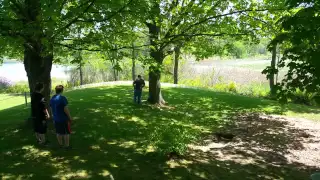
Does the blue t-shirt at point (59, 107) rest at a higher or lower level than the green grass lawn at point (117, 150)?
higher

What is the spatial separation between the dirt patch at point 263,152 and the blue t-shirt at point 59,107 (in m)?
3.32

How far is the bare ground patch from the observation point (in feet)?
22.7

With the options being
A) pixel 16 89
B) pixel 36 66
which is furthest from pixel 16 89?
pixel 36 66

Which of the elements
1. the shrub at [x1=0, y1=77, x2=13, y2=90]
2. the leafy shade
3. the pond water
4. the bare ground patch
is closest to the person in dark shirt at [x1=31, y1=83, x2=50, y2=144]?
the bare ground patch

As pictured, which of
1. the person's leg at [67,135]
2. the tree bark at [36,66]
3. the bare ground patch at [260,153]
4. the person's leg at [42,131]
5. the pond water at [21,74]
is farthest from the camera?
the pond water at [21,74]

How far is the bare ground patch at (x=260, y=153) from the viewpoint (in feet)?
22.7

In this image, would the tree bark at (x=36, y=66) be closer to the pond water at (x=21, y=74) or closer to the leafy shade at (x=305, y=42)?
the leafy shade at (x=305, y=42)

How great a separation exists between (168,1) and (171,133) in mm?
7494

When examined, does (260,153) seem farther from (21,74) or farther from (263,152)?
(21,74)

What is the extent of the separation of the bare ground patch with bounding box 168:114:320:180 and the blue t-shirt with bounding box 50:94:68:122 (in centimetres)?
317

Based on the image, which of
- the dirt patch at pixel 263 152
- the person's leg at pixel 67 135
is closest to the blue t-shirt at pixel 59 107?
the person's leg at pixel 67 135

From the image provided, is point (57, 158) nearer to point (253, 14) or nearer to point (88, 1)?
point (88, 1)

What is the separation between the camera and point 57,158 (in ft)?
23.7

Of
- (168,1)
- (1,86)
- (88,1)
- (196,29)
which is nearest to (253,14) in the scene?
(196,29)
